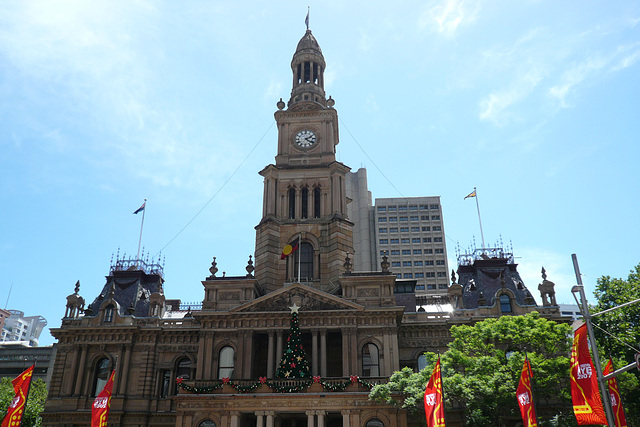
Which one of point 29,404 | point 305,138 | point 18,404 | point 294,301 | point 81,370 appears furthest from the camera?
point 305,138

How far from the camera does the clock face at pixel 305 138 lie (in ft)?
191

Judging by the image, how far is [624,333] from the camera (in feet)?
111

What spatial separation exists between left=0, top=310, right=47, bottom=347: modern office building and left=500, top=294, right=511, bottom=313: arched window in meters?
158

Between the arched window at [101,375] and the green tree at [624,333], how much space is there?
38.7 m

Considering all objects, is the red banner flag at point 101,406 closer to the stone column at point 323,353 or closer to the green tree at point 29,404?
the green tree at point 29,404

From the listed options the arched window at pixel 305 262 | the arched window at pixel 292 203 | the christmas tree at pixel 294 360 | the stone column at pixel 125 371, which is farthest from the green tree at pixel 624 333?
the stone column at pixel 125 371

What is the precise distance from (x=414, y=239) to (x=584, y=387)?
3625 inches

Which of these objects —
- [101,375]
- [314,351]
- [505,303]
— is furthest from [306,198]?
[101,375]

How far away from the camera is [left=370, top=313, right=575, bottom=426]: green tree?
32312mm

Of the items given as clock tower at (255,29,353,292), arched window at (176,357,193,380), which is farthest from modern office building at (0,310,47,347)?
clock tower at (255,29,353,292)

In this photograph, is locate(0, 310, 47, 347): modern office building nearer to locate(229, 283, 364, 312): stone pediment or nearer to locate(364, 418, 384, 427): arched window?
locate(229, 283, 364, 312): stone pediment

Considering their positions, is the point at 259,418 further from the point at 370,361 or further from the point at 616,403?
the point at 616,403

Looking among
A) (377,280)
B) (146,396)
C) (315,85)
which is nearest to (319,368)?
(377,280)

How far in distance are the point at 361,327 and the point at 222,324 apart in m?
11.4
